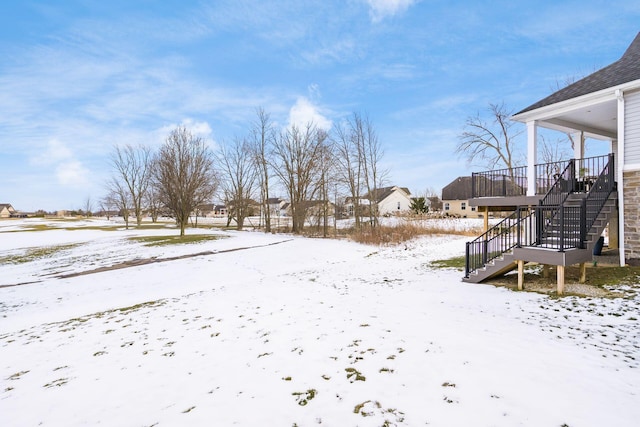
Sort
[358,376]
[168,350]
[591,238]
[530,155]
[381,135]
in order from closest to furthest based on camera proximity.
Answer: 1. [358,376]
2. [168,350]
3. [591,238]
4. [530,155]
5. [381,135]

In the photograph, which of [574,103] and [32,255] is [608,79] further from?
[32,255]

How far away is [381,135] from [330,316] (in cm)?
2516

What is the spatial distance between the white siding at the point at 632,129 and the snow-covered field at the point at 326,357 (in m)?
4.65

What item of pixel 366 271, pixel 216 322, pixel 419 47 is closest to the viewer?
pixel 216 322

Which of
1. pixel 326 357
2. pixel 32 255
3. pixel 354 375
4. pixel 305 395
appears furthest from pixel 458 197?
pixel 32 255

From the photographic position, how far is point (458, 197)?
45.0 metres

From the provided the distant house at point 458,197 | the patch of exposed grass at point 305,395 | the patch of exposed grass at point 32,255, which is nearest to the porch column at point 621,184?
the patch of exposed grass at point 305,395

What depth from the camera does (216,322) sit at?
673cm

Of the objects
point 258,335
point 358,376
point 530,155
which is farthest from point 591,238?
point 258,335

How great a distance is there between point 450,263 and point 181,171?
76.1 feet

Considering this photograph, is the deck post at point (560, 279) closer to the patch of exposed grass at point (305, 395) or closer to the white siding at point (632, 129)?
the white siding at point (632, 129)

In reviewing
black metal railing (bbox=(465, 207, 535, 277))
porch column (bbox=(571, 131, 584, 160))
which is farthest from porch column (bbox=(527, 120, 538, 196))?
porch column (bbox=(571, 131, 584, 160))

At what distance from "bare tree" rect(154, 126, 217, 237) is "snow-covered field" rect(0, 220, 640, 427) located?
16574 mm

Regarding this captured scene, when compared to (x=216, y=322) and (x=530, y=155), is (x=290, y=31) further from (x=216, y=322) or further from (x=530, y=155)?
(x=216, y=322)
